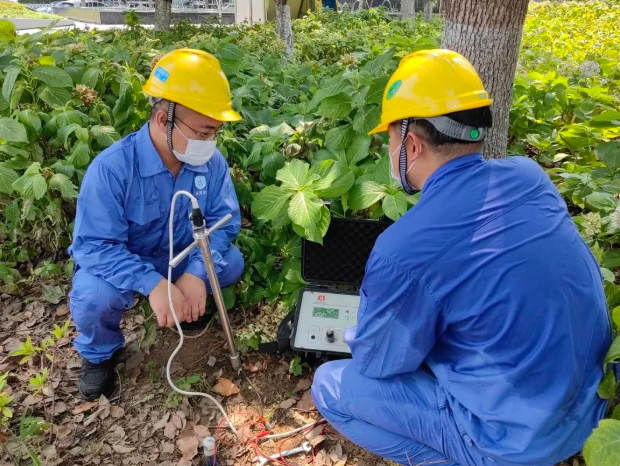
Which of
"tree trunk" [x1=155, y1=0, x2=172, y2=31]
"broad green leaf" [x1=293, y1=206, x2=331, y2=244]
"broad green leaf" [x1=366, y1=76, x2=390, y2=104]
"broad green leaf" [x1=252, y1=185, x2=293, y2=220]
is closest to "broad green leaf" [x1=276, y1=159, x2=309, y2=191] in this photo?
"broad green leaf" [x1=252, y1=185, x2=293, y2=220]

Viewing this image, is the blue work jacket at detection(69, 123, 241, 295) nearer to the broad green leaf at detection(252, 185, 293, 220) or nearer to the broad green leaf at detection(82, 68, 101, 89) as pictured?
the broad green leaf at detection(252, 185, 293, 220)

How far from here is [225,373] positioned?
2568 mm

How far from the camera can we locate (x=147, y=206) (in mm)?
2350

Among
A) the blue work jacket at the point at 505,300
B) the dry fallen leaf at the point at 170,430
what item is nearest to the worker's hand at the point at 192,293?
the dry fallen leaf at the point at 170,430

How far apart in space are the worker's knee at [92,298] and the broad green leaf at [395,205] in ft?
4.29

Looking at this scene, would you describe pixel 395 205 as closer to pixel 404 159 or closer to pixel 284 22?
pixel 404 159

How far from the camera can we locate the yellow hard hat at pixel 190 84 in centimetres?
209

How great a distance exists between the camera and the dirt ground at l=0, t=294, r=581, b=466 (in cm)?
215

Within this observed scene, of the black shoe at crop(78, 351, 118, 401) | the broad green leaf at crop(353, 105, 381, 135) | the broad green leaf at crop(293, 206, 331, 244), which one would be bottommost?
the black shoe at crop(78, 351, 118, 401)

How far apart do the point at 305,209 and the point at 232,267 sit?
56 centimetres

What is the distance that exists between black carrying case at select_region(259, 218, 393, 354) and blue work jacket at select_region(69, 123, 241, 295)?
444 millimetres

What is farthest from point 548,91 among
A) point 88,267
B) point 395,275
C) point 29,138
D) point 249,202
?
point 29,138

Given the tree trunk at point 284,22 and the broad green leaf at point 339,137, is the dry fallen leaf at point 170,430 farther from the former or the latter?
the tree trunk at point 284,22

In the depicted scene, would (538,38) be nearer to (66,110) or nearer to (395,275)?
(66,110)
